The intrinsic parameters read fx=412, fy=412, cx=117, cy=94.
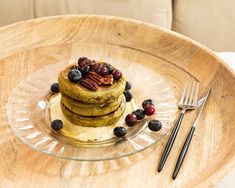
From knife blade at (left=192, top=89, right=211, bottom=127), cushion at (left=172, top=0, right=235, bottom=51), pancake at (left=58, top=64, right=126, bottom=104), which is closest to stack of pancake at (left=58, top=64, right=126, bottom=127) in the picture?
pancake at (left=58, top=64, right=126, bottom=104)

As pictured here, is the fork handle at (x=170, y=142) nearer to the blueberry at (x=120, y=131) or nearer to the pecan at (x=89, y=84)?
the blueberry at (x=120, y=131)

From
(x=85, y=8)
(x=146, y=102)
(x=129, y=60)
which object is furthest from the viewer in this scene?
(x=85, y=8)

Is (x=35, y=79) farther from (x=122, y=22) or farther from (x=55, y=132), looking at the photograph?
(x=122, y=22)

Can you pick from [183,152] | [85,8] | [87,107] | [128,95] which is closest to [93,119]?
[87,107]

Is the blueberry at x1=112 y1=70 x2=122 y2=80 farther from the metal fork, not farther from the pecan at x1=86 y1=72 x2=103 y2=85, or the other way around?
Answer: the metal fork

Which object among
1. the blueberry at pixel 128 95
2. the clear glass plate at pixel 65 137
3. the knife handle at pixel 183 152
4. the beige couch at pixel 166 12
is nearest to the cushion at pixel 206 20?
the beige couch at pixel 166 12

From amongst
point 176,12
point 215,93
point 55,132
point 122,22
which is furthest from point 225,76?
point 176,12

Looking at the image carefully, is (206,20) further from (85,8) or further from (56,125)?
(56,125)
